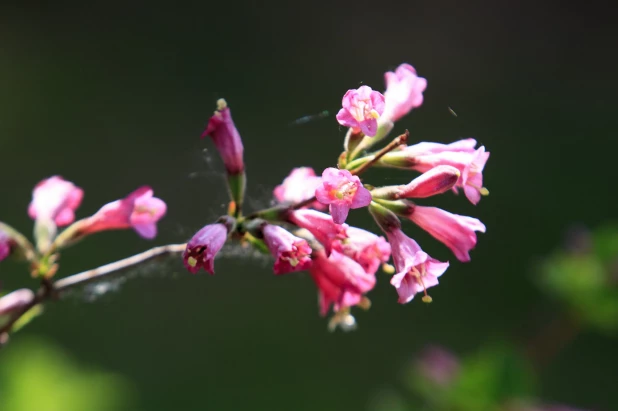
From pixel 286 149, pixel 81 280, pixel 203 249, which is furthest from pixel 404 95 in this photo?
pixel 286 149

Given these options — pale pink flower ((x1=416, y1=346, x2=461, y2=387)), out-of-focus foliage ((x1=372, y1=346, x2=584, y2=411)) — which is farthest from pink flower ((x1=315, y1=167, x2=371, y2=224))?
pale pink flower ((x1=416, y1=346, x2=461, y2=387))

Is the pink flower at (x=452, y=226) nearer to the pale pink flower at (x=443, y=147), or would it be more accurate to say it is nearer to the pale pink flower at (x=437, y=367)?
the pale pink flower at (x=443, y=147)

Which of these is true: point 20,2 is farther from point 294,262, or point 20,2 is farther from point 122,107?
point 294,262

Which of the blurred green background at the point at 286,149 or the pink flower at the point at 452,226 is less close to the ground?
the pink flower at the point at 452,226

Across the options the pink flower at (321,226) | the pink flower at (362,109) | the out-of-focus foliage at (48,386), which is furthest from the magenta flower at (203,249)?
the out-of-focus foliage at (48,386)

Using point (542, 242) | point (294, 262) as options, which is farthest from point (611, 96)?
point (294, 262)

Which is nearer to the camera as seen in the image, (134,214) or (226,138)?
(226,138)

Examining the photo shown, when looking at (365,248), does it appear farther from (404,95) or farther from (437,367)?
(437,367)
